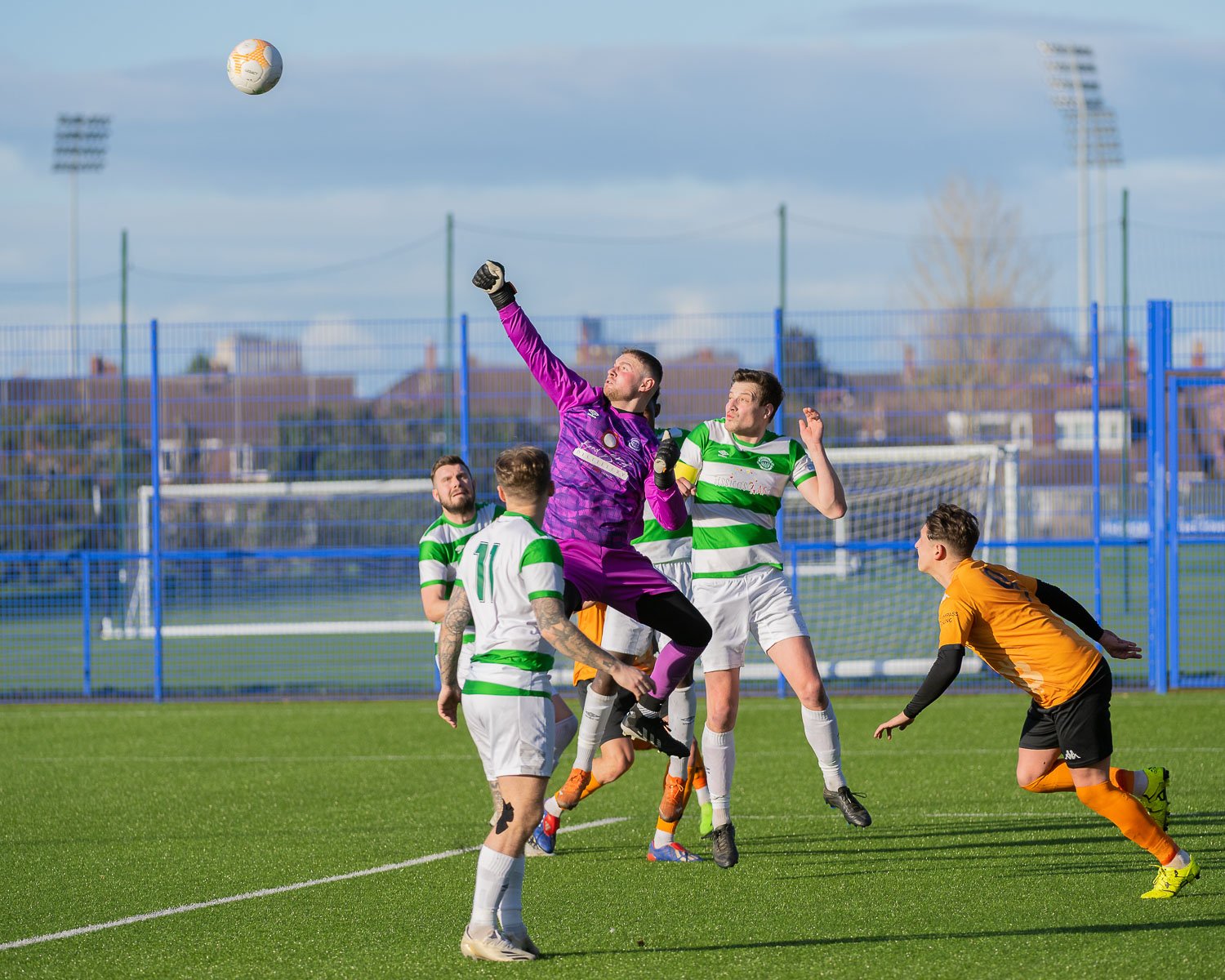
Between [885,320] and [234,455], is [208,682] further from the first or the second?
[885,320]

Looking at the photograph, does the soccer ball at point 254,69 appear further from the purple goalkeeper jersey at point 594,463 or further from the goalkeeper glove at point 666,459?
the goalkeeper glove at point 666,459

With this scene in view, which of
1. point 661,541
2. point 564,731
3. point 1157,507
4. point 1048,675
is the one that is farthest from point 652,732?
point 1157,507

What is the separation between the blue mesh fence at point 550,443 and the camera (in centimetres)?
1388

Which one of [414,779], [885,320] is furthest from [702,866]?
[885,320]

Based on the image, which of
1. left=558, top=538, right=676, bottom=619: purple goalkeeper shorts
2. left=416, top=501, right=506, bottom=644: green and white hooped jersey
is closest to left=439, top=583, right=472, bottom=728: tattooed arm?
left=558, top=538, right=676, bottom=619: purple goalkeeper shorts

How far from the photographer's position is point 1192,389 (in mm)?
15070

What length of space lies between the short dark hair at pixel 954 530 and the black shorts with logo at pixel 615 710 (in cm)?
144

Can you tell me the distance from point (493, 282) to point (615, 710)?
1999 millimetres

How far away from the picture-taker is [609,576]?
6418 millimetres

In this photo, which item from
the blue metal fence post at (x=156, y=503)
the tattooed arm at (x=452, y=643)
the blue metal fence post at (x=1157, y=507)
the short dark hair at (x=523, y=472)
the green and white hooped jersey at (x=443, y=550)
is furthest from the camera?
the blue metal fence post at (x=156, y=503)

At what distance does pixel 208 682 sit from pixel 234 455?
2.61 metres

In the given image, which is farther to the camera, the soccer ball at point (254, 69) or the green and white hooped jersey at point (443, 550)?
the soccer ball at point (254, 69)

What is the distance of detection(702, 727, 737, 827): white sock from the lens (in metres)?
6.85

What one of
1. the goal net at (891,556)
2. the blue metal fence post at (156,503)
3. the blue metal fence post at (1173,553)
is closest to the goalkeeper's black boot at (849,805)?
the goal net at (891,556)
